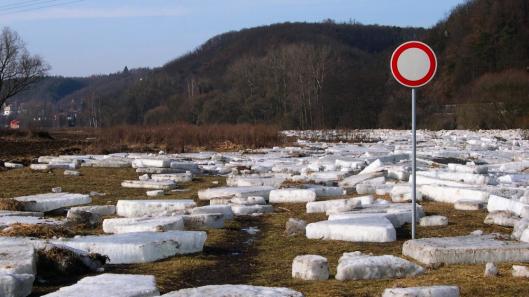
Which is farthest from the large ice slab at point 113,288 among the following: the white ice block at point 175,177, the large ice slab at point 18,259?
the white ice block at point 175,177

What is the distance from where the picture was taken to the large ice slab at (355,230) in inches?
279

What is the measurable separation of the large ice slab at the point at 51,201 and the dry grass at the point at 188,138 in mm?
17770

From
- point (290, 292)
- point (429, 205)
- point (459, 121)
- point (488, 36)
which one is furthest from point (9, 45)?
point (290, 292)

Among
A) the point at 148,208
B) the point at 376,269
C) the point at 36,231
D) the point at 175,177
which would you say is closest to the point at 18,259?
the point at 36,231

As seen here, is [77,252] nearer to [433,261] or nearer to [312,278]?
[312,278]

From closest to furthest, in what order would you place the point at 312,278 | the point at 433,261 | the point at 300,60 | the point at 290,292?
the point at 290,292 → the point at 312,278 → the point at 433,261 → the point at 300,60

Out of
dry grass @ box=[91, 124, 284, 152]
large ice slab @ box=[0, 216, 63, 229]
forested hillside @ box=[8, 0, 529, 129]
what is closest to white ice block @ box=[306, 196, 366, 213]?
large ice slab @ box=[0, 216, 63, 229]

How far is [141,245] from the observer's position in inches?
245

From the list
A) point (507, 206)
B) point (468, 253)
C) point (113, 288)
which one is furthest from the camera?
point (507, 206)

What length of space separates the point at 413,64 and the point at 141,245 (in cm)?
342

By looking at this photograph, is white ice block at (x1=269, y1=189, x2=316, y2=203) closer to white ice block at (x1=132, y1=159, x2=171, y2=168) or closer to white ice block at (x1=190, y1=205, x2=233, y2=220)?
white ice block at (x1=190, y1=205, x2=233, y2=220)

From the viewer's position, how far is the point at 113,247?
245 inches

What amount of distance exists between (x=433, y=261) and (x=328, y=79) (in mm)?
72151

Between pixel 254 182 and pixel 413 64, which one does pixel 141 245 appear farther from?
pixel 254 182
